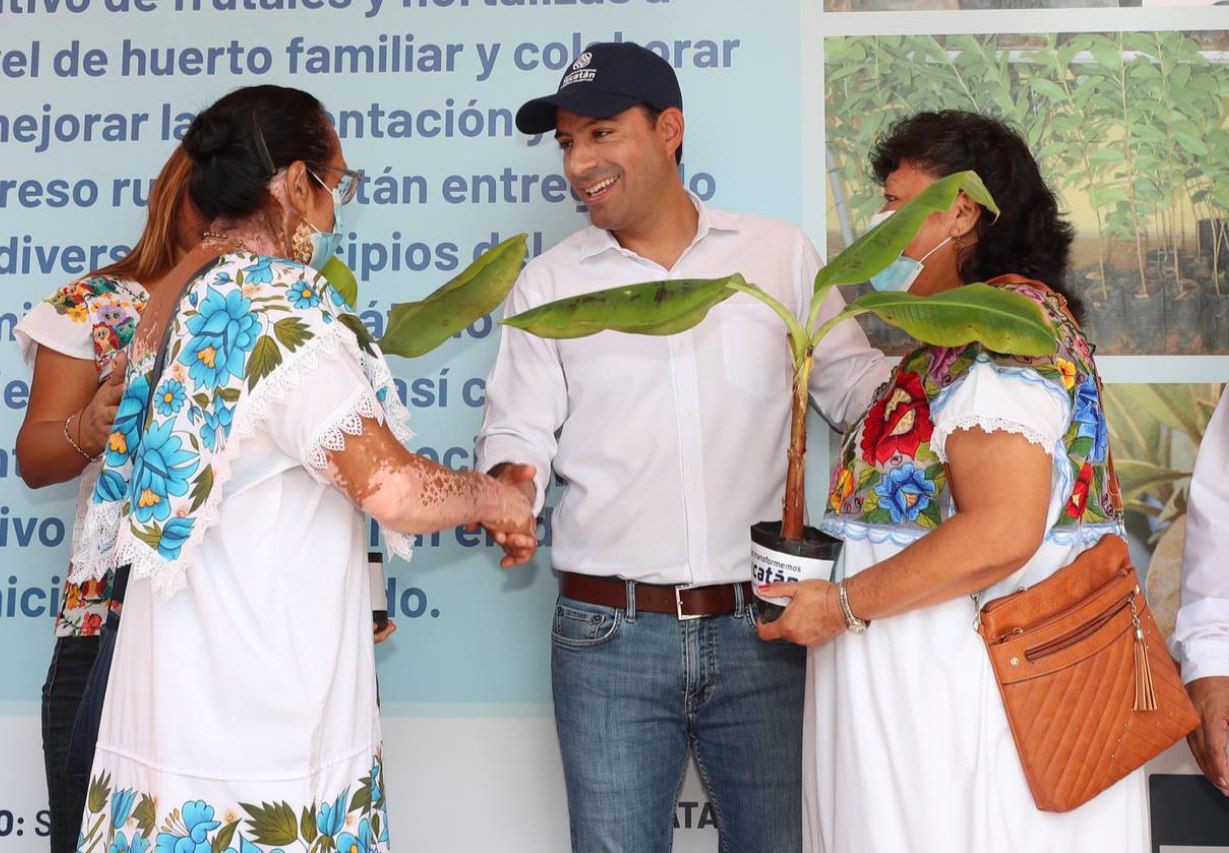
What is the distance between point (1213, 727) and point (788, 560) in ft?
2.93

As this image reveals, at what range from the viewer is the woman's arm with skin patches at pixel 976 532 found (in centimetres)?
157

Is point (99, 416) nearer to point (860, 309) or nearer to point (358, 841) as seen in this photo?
point (358, 841)

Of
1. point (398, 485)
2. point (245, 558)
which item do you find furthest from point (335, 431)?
point (245, 558)

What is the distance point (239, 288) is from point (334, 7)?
1382mm

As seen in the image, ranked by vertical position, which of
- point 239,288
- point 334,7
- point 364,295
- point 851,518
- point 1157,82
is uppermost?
point 334,7

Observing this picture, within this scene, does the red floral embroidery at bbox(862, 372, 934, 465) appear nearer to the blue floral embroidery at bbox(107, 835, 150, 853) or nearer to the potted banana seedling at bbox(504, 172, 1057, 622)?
the potted banana seedling at bbox(504, 172, 1057, 622)

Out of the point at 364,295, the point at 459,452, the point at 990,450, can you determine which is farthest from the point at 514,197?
the point at 990,450

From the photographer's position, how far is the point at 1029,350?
153 centimetres

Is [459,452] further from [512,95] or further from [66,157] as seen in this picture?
[66,157]

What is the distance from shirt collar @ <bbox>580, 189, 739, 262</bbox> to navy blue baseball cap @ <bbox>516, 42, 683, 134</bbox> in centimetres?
23

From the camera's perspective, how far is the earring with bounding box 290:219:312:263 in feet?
5.97

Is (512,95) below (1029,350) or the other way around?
the other way around

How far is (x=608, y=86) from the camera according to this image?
7.51 feet

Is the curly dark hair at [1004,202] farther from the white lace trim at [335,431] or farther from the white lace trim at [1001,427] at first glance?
the white lace trim at [335,431]
